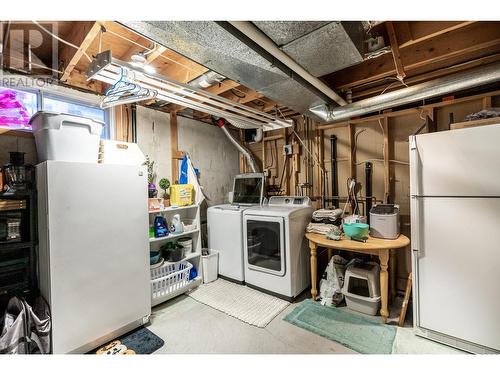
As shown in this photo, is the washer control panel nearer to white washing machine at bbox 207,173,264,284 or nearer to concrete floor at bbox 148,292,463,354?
white washing machine at bbox 207,173,264,284

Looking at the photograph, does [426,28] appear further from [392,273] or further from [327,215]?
[392,273]

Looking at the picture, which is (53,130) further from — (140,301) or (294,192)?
(294,192)

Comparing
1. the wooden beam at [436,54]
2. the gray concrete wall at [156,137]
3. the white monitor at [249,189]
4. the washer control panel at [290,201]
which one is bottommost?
the washer control panel at [290,201]

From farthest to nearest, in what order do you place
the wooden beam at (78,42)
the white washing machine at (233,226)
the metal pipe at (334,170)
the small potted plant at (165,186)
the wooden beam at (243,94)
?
the metal pipe at (334,170) < the white washing machine at (233,226) < the small potted plant at (165,186) < the wooden beam at (243,94) < the wooden beam at (78,42)

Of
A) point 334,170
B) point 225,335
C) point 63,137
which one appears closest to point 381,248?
point 334,170

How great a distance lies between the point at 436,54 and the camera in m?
1.91

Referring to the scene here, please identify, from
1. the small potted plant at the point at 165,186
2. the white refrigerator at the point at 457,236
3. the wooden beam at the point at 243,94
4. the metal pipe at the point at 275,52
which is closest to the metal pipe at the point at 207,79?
the wooden beam at the point at 243,94

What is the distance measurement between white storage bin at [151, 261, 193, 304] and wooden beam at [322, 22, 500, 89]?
295cm

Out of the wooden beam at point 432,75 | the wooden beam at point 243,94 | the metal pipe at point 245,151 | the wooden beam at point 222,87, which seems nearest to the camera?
the wooden beam at point 432,75

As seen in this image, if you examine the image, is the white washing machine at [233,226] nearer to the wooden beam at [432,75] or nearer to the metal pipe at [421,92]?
the metal pipe at [421,92]

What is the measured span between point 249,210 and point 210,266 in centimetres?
102

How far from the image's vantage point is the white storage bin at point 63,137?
1.69m

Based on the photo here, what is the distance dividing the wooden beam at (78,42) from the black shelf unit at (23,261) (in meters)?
1.17

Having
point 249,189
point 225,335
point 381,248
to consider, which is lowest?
point 225,335
